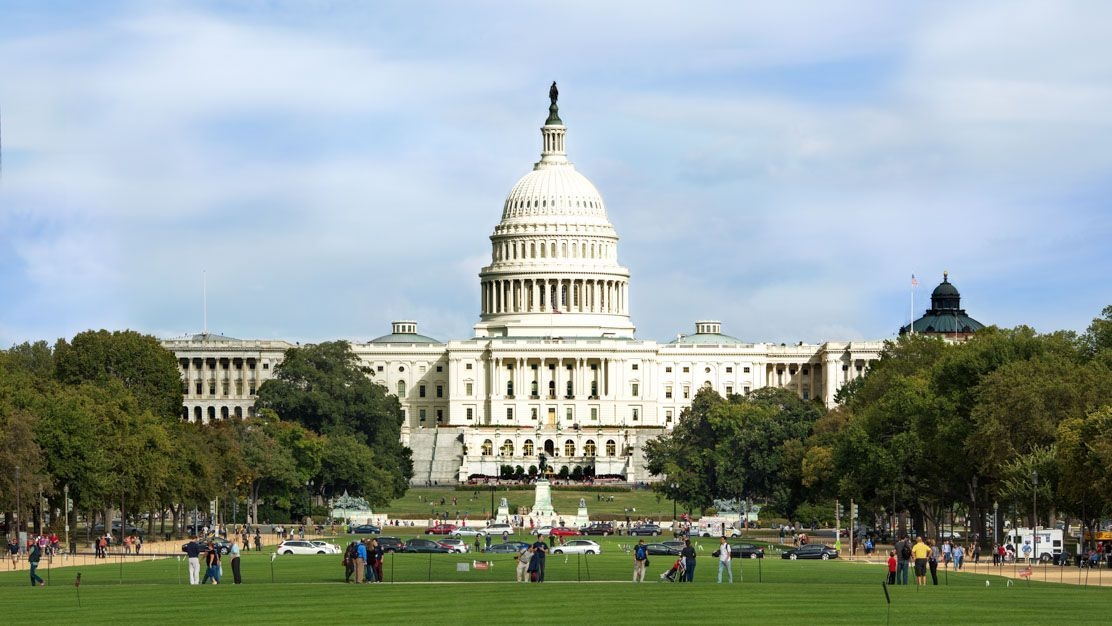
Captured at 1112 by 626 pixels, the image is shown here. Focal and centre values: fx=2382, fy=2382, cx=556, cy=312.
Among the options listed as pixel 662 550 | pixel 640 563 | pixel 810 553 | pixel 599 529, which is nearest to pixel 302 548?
pixel 662 550

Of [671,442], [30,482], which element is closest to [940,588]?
[30,482]

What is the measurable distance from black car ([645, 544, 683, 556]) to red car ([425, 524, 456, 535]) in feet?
107

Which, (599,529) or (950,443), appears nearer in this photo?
(950,443)

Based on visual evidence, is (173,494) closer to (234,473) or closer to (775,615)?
(234,473)

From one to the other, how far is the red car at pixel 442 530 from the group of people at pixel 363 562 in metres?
60.8

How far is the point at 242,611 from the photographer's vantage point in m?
60.9

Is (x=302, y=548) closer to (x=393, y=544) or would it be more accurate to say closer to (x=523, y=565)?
(x=393, y=544)

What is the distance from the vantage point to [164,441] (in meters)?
127

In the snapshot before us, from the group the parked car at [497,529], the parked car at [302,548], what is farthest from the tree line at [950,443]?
the parked car at [302,548]

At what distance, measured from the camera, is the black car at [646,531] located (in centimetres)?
13688

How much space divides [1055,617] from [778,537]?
249ft

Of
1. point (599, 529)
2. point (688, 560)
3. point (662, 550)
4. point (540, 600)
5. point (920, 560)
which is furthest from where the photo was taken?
point (599, 529)

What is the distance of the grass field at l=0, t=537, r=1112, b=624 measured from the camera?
5884 cm

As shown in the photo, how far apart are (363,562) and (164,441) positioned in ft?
174
